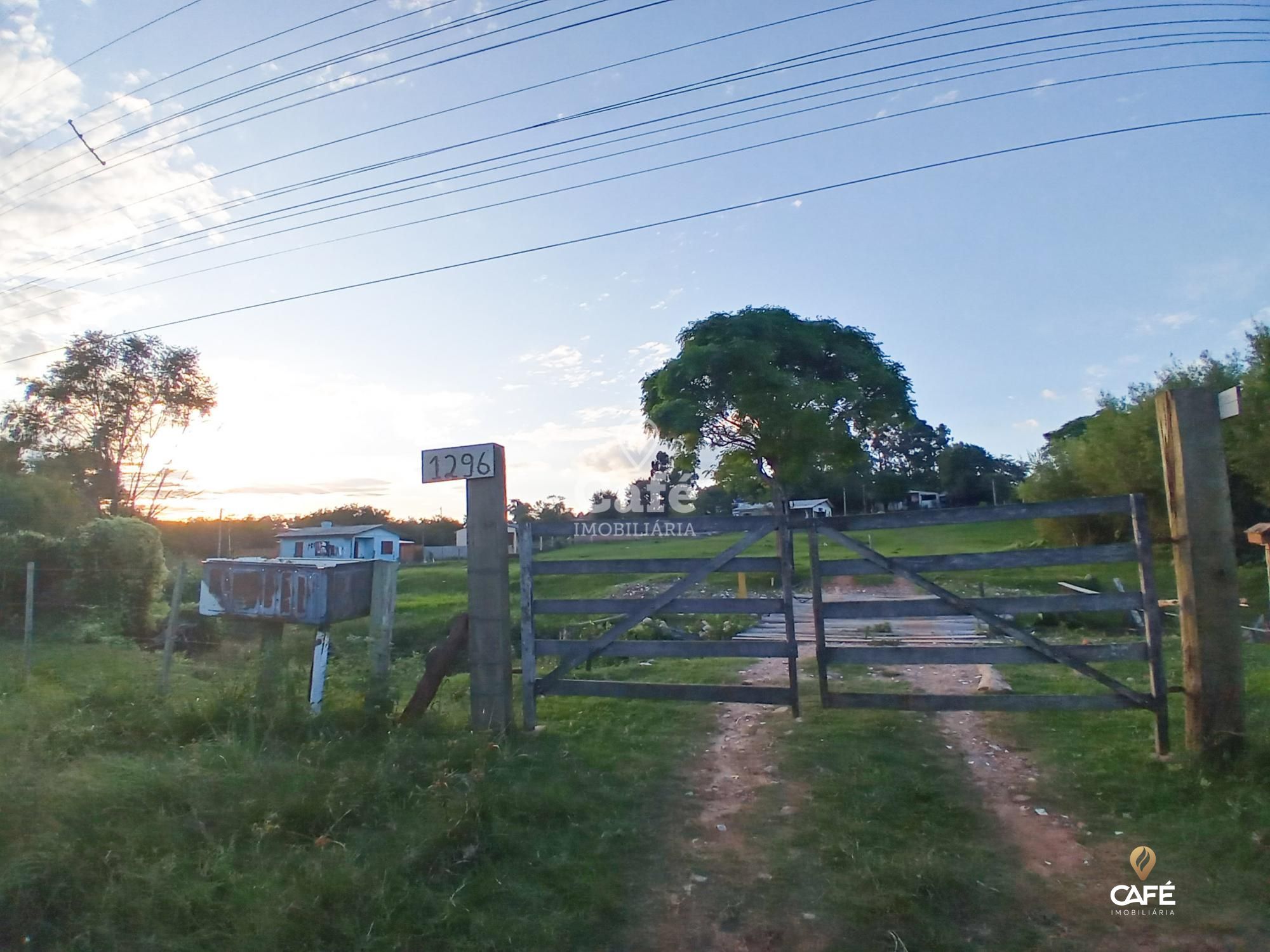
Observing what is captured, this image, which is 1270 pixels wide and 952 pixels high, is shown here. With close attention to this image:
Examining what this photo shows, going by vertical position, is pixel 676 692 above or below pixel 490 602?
below

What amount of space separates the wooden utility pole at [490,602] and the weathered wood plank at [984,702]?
2623 millimetres

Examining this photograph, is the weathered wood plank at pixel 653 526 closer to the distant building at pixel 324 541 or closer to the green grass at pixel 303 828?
the green grass at pixel 303 828

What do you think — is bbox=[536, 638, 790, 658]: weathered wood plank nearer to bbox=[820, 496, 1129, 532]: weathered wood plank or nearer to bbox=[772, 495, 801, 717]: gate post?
bbox=[772, 495, 801, 717]: gate post

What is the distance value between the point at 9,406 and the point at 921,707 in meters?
39.6

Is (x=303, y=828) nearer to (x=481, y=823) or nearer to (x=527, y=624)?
(x=481, y=823)

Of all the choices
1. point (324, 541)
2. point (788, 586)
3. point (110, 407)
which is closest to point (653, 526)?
point (788, 586)

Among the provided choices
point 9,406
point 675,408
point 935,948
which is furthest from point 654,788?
point 9,406

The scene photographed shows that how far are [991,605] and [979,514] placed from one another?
2.14 feet

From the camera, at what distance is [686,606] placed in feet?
21.2

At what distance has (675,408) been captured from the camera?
67.9ft

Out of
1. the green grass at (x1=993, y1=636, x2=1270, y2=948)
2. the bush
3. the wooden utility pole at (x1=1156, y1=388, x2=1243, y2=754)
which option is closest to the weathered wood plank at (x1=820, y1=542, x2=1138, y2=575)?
the wooden utility pole at (x1=1156, y1=388, x2=1243, y2=754)

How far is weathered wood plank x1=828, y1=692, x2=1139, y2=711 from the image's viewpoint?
540cm

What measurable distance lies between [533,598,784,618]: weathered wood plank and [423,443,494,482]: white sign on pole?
119 cm

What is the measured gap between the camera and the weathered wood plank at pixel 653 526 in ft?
20.3
